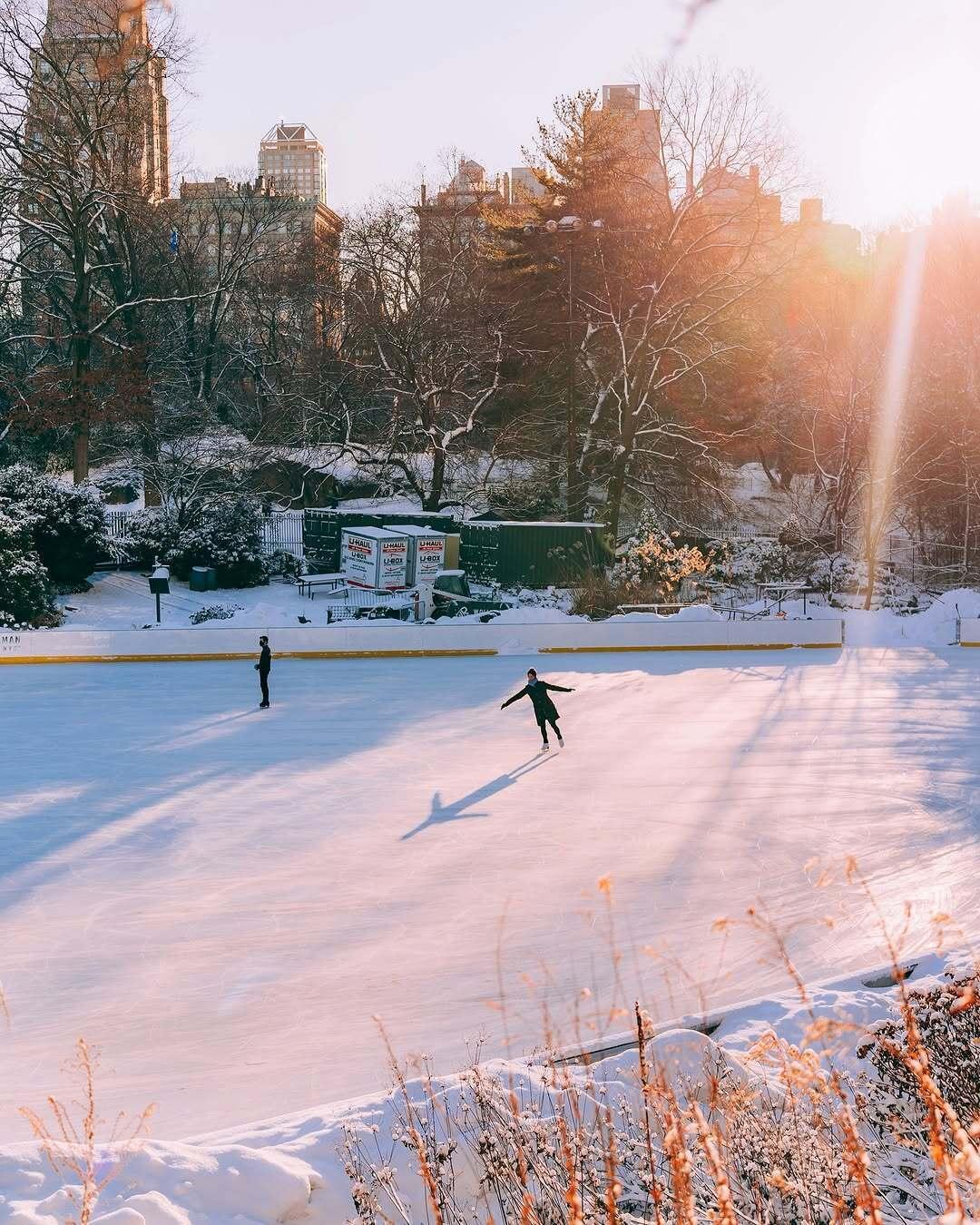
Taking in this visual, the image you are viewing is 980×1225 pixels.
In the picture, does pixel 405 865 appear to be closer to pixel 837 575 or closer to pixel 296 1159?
pixel 296 1159

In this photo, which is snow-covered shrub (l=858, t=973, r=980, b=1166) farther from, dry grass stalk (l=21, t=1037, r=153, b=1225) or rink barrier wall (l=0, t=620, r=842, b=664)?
rink barrier wall (l=0, t=620, r=842, b=664)

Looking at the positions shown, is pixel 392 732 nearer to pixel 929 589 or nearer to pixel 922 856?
pixel 922 856

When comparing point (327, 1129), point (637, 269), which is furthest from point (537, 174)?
point (327, 1129)

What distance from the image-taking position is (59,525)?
81.0ft

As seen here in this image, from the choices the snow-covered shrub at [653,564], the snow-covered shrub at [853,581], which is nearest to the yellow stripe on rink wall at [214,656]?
the snow-covered shrub at [653,564]

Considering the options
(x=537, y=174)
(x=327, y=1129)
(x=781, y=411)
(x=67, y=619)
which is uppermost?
(x=537, y=174)

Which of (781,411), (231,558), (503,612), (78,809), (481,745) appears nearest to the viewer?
(78,809)

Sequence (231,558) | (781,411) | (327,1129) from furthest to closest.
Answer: (781,411)
(231,558)
(327,1129)

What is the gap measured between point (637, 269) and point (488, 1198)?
3269cm

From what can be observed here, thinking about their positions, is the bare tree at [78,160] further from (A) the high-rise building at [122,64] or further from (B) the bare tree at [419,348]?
(B) the bare tree at [419,348]

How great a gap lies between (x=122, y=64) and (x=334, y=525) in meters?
13.6


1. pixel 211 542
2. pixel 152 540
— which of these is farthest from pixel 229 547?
pixel 152 540

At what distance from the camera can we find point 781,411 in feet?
129

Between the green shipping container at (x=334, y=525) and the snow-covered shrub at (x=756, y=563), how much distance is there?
7.14 meters
